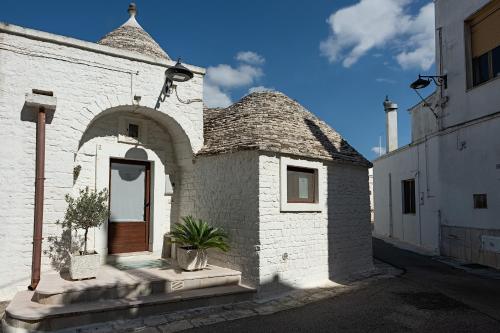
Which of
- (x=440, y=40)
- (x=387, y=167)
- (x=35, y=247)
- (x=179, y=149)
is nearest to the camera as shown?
(x=35, y=247)

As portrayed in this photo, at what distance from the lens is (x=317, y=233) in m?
8.83

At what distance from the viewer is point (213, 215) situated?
8.73 m

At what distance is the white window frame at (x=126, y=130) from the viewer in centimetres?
870

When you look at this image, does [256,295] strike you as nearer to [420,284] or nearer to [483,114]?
[420,284]

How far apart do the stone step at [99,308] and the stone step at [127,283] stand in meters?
0.11

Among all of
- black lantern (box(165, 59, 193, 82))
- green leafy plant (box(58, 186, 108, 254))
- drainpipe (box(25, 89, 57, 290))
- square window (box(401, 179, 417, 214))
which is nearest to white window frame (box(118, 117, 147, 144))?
black lantern (box(165, 59, 193, 82))

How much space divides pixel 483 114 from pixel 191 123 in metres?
8.03

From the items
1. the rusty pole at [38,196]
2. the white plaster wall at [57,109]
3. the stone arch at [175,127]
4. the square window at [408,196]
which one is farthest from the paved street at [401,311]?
the square window at [408,196]

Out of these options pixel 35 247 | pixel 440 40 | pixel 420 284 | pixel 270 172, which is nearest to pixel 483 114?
pixel 440 40

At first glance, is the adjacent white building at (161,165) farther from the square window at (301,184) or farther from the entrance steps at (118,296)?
the entrance steps at (118,296)

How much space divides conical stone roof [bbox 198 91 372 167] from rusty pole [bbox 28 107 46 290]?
133 inches

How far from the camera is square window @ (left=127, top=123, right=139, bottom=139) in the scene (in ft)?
29.2

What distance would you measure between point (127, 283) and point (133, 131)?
3764 mm

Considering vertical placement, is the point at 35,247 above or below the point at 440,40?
below
